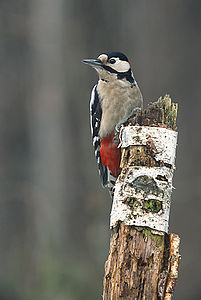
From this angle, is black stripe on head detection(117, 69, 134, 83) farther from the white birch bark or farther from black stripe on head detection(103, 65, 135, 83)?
the white birch bark

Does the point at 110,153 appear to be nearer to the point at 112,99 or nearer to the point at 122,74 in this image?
the point at 112,99

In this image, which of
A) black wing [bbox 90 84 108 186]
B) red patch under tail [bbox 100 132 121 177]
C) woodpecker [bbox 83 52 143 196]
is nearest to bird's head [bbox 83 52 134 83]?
woodpecker [bbox 83 52 143 196]

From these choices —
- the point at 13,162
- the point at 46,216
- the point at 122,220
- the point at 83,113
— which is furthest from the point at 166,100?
the point at 13,162

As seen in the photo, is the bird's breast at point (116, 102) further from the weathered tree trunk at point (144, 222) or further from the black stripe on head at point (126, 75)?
the weathered tree trunk at point (144, 222)

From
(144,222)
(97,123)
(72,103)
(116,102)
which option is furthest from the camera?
(72,103)

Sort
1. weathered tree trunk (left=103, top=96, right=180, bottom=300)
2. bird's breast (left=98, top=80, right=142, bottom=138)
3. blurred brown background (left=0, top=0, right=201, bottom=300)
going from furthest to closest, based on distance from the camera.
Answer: blurred brown background (left=0, top=0, right=201, bottom=300) → bird's breast (left=98, top=80, right=142, bottom=138) → weathered tree trunk (left=103, top=96, right=180, bottom=300)

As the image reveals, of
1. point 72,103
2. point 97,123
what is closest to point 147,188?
point 97,123

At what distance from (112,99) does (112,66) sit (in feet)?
0.88

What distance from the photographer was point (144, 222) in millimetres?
2613

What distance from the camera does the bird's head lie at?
13.4ft

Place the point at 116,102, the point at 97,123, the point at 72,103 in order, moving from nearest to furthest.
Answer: the point at 116,102, the point at 97,123, the point at 72,103

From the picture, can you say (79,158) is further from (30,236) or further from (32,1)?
(32,1)

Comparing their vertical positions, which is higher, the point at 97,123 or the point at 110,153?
the point at 97,123

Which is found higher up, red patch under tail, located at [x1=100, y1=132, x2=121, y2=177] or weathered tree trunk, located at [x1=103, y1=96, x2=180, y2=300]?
red patch under tail, located at [x1=100, y1=132, x2=121, y2=177]
